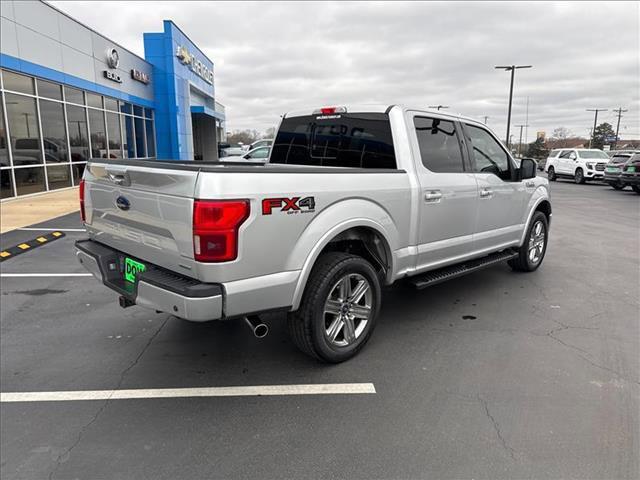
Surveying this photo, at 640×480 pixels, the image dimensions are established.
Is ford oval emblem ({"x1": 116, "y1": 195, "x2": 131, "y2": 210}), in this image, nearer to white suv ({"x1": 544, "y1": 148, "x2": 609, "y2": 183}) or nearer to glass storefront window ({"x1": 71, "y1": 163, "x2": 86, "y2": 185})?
glass storefront window ({"x1": 71, "y1": 163, "x2": 86, "y2": 185})

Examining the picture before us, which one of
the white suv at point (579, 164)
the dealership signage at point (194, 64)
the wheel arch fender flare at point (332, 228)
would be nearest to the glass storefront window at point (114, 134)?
the dealership signage at point (194, 64)

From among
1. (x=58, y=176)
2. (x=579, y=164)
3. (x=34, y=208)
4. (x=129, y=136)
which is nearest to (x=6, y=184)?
(x=34, y=208)

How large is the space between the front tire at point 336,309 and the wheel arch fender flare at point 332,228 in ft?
0.40

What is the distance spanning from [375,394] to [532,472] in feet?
3.57

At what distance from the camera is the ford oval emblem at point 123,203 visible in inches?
131

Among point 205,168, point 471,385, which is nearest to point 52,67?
point 205,168

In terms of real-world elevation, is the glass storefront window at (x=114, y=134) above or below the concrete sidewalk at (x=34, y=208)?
above

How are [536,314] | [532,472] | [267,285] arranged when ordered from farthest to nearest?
[536,314]
[267,285]
[532,472]

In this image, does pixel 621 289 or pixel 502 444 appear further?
pixel 621 289

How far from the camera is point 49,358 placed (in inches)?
149

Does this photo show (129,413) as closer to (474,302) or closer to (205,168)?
(205,168)

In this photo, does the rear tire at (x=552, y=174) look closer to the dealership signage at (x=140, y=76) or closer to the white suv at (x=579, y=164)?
the white suv at (x=579, y=164)

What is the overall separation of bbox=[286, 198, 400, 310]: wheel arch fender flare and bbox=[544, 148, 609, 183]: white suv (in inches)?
914

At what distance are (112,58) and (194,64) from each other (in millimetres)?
12902
